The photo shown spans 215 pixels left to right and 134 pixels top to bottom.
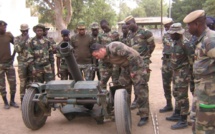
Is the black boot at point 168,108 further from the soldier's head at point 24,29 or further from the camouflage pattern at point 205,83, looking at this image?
the soldier's head at point 24,29

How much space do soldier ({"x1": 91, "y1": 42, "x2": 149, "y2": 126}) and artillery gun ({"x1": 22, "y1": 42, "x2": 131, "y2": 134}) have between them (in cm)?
37

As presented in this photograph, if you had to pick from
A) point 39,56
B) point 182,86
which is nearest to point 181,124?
point 182,86

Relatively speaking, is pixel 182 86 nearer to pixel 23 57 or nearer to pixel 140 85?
pixel 140 85

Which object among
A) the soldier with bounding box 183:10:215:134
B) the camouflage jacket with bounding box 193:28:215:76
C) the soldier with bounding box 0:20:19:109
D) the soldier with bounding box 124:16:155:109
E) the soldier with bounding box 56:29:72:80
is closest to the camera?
the camouflage jacket with bounding box 193:28:215:76

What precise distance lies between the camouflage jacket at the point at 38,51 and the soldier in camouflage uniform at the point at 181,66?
8.59 ft

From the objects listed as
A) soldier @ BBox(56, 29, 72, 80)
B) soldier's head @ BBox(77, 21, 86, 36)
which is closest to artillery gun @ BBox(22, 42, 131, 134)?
soldier @ BBox(56, 29, 72, 80)

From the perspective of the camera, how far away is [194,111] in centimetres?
356

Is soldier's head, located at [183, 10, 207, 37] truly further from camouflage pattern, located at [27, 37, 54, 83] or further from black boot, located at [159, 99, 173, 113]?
camouflage pattern, located at [27, 37, 54, 83]

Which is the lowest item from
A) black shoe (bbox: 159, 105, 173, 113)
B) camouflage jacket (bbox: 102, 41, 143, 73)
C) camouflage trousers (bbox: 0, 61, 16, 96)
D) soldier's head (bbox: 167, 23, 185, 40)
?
black shoe (bbox: 159, 105, 173, 113)

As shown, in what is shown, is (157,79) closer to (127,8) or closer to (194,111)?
(194,111)

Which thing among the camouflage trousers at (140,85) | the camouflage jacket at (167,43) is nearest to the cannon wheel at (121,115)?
the camouflage trousers at (140,85)

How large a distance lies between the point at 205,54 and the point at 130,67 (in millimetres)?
1905

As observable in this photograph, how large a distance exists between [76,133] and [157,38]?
100ft

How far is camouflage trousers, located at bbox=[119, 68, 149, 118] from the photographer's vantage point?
487cm
